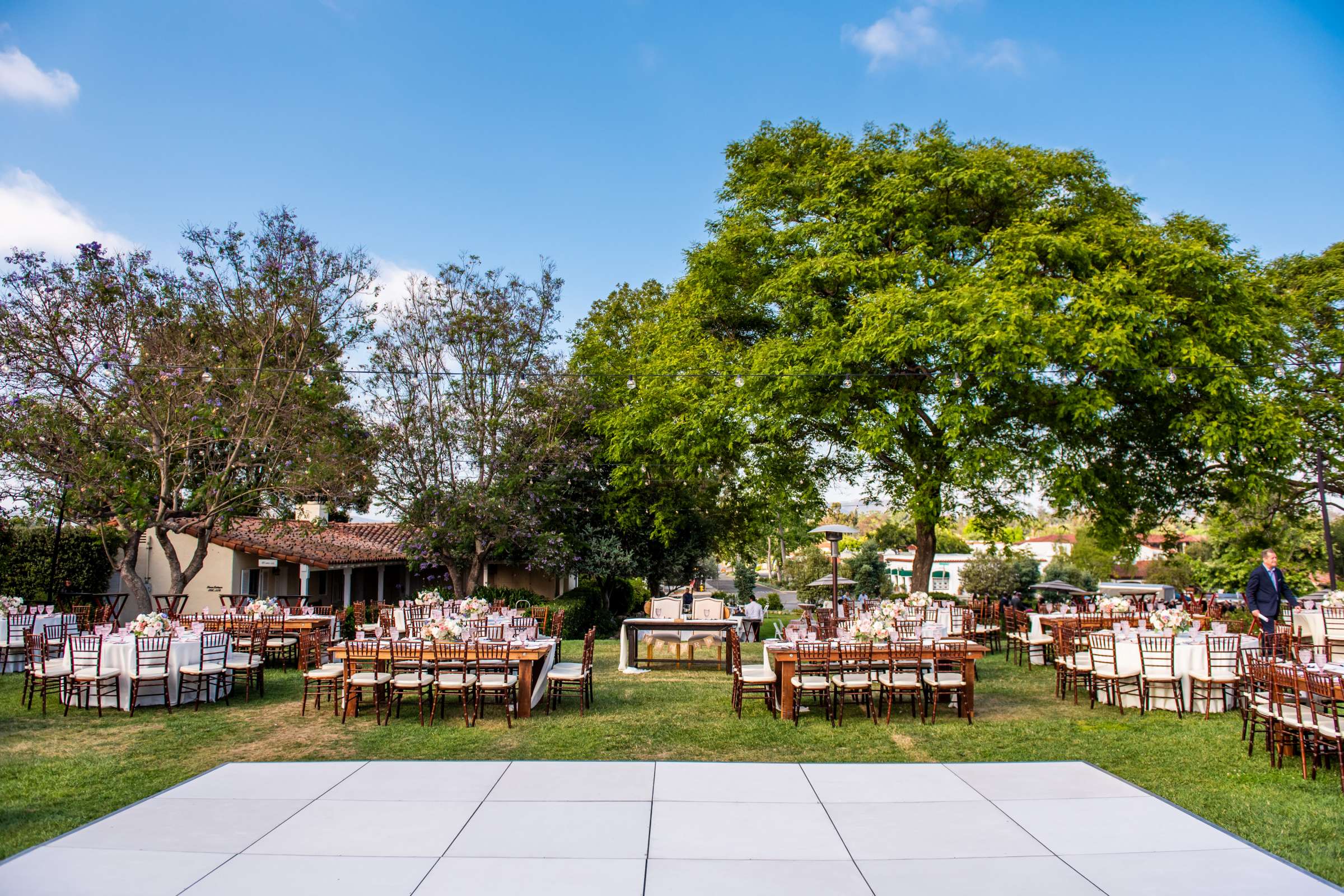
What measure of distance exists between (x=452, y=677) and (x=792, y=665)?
4199mm

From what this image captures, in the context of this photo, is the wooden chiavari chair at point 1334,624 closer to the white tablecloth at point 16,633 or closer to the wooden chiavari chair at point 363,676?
the wooden chiavari chair at point 363,676

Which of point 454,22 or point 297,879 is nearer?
point 297,879

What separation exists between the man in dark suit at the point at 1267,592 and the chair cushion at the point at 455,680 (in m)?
10.4

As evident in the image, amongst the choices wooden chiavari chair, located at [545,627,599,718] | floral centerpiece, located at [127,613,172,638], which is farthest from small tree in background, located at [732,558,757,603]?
floral centerpiece, located at [127,613,172,638]

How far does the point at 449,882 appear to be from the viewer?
4.84m

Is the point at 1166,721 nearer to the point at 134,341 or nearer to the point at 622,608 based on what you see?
→ the point at 134,341

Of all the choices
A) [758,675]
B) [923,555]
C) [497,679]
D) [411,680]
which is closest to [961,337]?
[923,555]

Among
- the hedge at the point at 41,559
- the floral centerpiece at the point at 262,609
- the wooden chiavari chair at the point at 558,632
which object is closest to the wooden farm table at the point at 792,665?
the wooden chiavari chair at the point at 558,632

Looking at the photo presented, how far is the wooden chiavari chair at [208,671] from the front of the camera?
11.1 meters

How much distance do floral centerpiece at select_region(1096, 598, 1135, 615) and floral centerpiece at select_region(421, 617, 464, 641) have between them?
11.8 m

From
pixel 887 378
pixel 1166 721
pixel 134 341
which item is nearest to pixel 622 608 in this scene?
pixel 887 378

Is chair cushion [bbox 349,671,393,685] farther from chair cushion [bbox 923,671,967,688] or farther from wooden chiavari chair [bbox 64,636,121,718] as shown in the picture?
chair cushion [bbox 923,671,967,688]

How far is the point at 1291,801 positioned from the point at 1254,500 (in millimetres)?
15984

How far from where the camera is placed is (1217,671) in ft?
34.1
